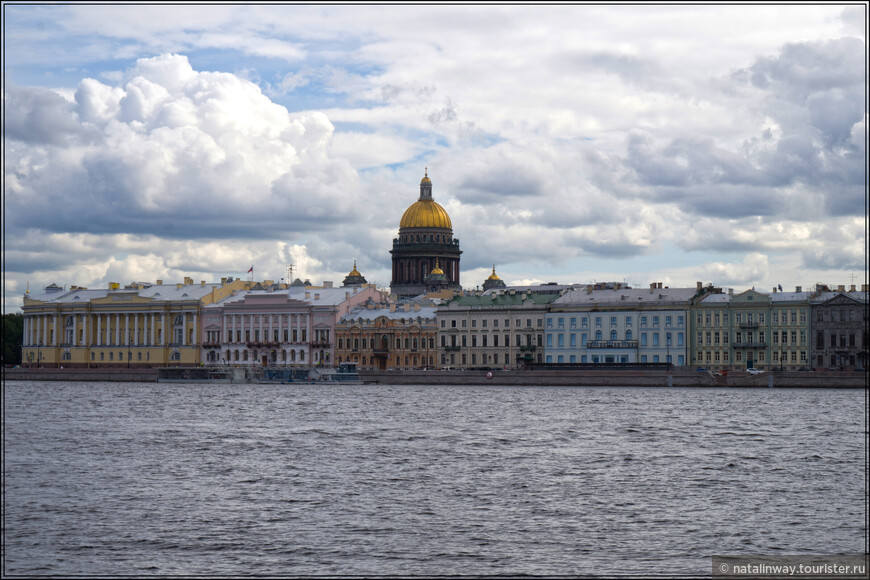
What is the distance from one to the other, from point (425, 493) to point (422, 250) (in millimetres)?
79847

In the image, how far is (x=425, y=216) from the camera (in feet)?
336

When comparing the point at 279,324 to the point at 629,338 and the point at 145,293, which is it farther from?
the point at 629,338

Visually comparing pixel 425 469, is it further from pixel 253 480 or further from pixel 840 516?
pixel 840 516

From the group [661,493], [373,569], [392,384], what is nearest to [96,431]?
[661,493]

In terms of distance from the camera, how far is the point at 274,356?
8462cm

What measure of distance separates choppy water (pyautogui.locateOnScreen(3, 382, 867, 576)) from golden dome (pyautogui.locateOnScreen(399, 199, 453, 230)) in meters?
63.7

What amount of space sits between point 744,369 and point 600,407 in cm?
2430

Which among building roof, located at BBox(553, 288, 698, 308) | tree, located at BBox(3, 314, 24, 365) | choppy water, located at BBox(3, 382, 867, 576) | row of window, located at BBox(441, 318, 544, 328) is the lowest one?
choppy water, located at BBox(3, 382, 867, 576)

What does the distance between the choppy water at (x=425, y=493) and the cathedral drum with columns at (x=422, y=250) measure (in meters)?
61.9

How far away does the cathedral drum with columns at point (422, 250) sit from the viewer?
101m

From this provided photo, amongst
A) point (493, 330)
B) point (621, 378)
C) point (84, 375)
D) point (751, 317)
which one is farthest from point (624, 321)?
point (84, 375)

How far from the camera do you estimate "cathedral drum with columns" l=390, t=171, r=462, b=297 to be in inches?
3967

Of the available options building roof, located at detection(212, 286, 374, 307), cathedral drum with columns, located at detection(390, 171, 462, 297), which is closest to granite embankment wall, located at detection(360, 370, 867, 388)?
building roof, located at detection(212, 286, 374, 307)

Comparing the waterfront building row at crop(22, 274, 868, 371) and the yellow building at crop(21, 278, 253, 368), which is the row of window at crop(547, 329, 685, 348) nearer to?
the waterfront building row at crop(22, 274, 868, 371)
